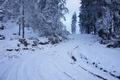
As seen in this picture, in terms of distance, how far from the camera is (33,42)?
93.1ft

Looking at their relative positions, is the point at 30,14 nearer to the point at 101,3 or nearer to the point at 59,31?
the point at 59,31

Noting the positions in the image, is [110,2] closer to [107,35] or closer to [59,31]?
[107,35]

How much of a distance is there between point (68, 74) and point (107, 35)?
23.8 m

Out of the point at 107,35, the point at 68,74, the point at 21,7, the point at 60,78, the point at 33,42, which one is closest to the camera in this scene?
the point at 60,78

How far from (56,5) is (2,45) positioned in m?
15.7

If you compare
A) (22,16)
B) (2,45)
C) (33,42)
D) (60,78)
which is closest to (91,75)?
(60,78)

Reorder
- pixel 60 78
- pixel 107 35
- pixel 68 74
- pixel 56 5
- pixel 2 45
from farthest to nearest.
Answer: pixel 56 5, pixel 107 35, pixel 2 45, pixel 68 74, pixel 60 78

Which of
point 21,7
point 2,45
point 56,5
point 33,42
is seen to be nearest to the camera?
point 2,45

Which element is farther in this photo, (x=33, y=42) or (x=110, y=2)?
(x=110, y=2)

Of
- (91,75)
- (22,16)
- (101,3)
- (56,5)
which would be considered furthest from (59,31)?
(91,75)

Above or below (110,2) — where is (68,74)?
below

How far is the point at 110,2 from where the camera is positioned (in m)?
32.9

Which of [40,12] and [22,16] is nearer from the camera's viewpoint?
[22,16]

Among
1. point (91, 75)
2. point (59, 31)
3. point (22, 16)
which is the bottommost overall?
point (91, 75)
